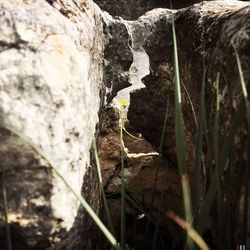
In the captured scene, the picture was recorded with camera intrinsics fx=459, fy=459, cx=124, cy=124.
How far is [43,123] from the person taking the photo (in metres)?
1.00

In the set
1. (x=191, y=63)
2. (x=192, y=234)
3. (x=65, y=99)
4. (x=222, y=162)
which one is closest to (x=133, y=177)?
(x=191, y=63)

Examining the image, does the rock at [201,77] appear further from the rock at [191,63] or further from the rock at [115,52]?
the rock at [115,52]

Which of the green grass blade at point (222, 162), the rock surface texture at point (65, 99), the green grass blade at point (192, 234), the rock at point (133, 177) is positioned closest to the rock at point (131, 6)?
the rock at point (133, 177)

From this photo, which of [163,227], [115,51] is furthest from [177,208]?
[115,51]

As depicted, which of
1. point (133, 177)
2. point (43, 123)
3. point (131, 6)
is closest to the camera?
point (43, 123)

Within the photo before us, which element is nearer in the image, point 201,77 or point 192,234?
point 192,234

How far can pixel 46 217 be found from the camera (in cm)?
97

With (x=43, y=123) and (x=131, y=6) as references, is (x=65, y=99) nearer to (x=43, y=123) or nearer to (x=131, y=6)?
(x=43, y=123)

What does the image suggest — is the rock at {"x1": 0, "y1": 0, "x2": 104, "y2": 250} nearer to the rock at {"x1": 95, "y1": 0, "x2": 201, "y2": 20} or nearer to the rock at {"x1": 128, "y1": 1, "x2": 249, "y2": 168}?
the rock at {"x1": 128, "y1": 1, "x2": 249, "y2": 168}

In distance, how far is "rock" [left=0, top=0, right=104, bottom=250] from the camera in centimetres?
96

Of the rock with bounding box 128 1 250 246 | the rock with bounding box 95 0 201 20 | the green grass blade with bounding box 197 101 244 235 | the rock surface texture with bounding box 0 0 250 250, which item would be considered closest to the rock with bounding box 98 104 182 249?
the rock with bounding box 128 1 250 246

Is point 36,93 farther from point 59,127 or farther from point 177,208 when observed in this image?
point 177,208

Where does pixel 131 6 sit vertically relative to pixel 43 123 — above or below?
above

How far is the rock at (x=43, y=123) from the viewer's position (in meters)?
0.96
